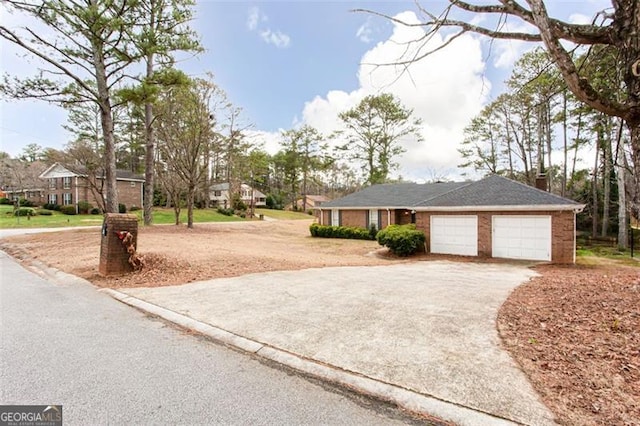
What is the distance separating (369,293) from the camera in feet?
19.2

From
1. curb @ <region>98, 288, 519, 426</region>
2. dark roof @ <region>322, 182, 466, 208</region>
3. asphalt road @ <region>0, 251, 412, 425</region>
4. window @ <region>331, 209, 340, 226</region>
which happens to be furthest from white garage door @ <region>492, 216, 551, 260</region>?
window @ <region>331, 209, 340, 226</region>

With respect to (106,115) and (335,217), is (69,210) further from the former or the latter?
(335,217)

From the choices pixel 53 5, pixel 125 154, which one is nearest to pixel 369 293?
pixel 53 5

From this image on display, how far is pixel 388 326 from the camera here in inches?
162

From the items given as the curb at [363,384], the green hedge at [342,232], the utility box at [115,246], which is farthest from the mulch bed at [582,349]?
the green hedge at [342,232]

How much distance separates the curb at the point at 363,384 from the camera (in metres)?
2.35

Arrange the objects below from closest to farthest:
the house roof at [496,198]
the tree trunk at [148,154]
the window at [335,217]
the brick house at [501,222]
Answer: the brick house at [501,222] < the house roof at [496,198] < the tree trunk at [148,154] < the window at [335,217]

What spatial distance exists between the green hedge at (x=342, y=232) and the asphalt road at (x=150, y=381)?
18.9 meters

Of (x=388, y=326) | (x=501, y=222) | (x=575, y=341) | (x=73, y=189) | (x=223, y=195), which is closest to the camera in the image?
(x=575, y=341)

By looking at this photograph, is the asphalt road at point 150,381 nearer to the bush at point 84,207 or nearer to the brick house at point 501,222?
the brick house at point 501,222

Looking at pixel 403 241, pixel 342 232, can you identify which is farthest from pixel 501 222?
pixel 342 232

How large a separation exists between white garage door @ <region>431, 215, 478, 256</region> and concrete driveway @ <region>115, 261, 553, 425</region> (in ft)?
23.9

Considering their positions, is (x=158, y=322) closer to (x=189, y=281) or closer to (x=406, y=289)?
(x=189, y=281)

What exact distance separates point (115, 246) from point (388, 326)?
6.42 meters
